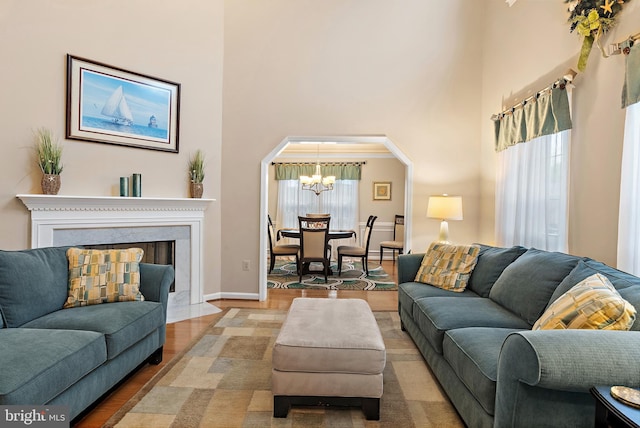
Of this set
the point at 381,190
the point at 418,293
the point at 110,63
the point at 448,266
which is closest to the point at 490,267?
the point at 448,266

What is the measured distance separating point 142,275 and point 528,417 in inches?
101

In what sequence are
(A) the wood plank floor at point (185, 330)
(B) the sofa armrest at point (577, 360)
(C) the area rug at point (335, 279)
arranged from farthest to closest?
(C) the area rug at point (335, 279) < (A) the wood plank floor at point (185, 330) < (B) the sofa armrest at point (577, 360)

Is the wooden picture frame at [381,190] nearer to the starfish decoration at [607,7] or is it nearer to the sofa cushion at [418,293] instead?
the sofa cushion at [418,293]

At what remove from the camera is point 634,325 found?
160cm

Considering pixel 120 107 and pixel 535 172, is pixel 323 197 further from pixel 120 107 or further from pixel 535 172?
pixel 535 172

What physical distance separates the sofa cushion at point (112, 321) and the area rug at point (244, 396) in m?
0.34

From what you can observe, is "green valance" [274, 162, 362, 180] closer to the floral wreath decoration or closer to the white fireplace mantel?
the white fireplace mantel

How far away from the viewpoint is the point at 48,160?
3211 mm

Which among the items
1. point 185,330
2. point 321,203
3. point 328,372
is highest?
point 321,203

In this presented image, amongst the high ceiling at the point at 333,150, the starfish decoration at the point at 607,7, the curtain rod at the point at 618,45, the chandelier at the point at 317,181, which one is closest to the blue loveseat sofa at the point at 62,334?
the curtain rod at the point at 618,45

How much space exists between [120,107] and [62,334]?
2591 millimetres

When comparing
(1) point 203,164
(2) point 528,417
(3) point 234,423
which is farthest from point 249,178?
(2) point 528,417

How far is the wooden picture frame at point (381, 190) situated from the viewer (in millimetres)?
8383

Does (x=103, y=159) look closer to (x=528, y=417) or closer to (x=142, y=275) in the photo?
(x=142, y=275)
